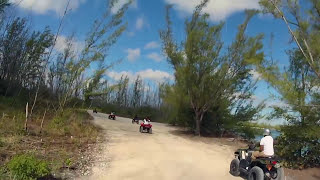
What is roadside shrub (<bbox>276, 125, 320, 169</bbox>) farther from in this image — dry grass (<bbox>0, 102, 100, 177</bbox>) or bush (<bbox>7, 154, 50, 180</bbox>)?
bush (<bbox>7, 154, 50, 180</bbox>)

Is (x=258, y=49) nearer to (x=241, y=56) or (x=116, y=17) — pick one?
(x=241, y=56)

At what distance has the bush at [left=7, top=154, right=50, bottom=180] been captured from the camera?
7.01 meters

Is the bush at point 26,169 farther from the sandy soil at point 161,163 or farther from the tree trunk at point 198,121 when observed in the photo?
the tree trunk at point 198,121

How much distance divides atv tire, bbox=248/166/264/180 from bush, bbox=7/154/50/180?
5.46m

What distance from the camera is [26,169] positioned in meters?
7.09

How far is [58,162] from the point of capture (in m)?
9.23

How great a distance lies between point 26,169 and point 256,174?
5.87 metres

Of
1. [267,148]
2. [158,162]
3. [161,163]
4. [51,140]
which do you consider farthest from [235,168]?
[51,140]

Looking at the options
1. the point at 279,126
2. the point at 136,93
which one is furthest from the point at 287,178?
the point at 136,93

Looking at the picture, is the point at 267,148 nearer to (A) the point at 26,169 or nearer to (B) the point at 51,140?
(A) the point at 26,169

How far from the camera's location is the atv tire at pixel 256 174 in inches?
364

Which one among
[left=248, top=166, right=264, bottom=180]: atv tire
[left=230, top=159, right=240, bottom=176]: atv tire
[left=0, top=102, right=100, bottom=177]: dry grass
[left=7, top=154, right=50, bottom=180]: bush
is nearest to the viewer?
[left=7, top=154, right=50, bottom=180]: bush

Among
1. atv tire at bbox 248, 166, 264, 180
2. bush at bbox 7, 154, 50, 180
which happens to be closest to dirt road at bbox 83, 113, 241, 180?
atv tire at bbox 248, 166, 264, 180

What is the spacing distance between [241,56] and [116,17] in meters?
8.91
